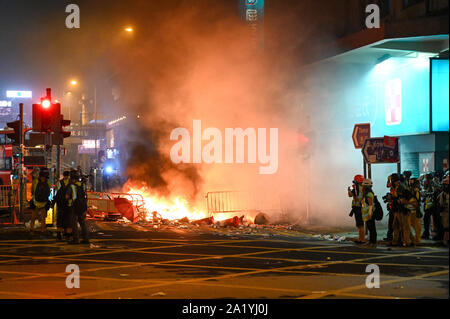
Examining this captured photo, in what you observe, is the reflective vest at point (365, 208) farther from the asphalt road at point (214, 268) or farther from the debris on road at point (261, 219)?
the debris on road at point (261, 219)

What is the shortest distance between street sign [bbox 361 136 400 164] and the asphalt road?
6.09ft

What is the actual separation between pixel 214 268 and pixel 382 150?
5342 mm

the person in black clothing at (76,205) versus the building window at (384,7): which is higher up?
the building window at (384,7)

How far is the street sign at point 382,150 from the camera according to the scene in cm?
1188

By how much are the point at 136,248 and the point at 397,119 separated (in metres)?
8.31

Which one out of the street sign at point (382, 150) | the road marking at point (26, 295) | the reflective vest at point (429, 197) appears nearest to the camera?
the road marking at point (26, 295)

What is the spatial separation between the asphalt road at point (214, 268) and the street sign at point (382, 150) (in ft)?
6.09

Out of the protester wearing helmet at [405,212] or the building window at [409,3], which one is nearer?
the protester wearing helmet at [405,212]

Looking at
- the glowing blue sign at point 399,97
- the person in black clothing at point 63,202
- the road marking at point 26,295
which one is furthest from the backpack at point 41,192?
the glowing blue sign at point 399,97

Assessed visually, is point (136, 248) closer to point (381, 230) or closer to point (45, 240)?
point (45, 240)

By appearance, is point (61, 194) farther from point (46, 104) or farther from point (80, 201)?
point (46, 104)

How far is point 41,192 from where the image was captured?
1230 centimetres

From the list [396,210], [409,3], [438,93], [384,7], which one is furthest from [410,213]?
[384,7]

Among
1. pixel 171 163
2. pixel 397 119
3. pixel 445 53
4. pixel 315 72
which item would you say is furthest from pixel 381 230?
pixel 171 163
